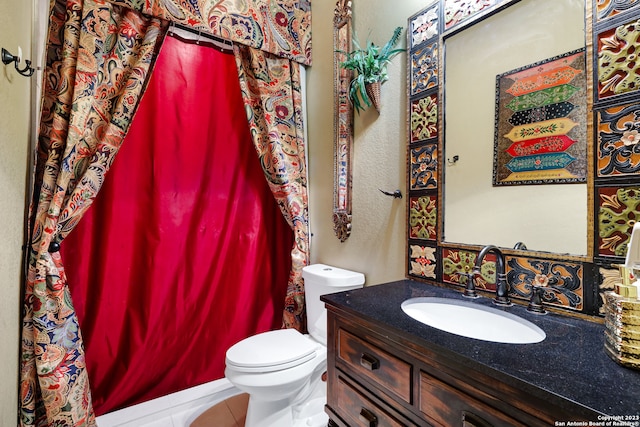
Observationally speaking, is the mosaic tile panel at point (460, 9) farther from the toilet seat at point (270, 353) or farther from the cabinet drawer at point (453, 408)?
the toilet seat at point (270, 353)

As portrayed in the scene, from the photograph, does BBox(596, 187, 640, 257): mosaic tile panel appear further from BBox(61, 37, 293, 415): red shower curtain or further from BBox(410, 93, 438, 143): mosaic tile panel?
BBox(61, 37, 293, 415): red shower curtain

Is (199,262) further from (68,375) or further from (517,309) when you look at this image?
(517,309)

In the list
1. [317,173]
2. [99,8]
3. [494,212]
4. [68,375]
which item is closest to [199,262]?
[68,375]

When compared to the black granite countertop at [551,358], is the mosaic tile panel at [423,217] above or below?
above

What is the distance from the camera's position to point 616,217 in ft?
2.65

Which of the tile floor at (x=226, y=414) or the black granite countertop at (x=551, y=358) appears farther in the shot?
the tile floor at (x=226, y=414)

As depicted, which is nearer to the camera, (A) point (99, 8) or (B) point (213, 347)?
(A) point (99, 8)

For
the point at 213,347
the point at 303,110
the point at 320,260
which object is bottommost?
the point at 213,347

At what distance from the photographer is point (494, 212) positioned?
3.55 feet

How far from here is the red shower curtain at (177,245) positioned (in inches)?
63.0

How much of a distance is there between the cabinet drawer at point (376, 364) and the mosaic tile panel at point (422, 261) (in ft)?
1.65

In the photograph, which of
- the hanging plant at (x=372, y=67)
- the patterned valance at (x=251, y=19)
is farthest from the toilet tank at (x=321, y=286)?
the patterned valance at (x=251, y=19)

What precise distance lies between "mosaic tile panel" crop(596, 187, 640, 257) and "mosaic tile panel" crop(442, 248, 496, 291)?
0.31 metres

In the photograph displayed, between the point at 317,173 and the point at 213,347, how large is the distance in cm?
133
